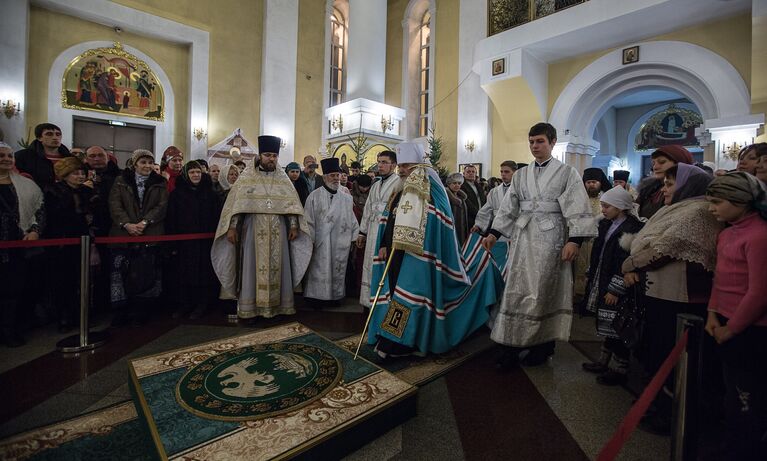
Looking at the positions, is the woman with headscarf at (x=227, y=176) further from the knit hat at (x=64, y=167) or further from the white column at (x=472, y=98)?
the white column at (x=472, y=98)

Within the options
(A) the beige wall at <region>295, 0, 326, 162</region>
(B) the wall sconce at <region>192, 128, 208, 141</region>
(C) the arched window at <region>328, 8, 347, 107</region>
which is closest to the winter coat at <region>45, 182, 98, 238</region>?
(B) the wall sconce at <region>192, 128, 208, 141</region>

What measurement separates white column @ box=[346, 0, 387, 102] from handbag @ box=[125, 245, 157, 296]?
→ 1002 centimetres

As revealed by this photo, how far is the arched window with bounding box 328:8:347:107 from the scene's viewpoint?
1686 cm

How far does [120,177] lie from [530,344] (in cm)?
439

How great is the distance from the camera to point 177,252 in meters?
4.56

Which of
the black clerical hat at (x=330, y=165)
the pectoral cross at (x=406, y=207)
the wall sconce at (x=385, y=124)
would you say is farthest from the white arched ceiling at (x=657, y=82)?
the pectoral cross at (x=406, y=207)

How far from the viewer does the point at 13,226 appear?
3.45 meters

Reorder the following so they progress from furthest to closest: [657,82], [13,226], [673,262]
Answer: [657,82] < [13,226] < [673,262]

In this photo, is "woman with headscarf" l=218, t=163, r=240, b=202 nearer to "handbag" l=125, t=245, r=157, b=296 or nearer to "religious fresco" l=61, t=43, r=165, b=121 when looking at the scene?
"handbag" l=125, t=245, r=157, b=296

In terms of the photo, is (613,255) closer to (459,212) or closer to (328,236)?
(459,212)

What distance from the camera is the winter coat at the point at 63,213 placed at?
376cm

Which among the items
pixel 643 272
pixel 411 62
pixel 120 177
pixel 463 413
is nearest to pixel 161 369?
pixel 463 413

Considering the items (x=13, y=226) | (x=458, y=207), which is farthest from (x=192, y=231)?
(x=458, y=207)

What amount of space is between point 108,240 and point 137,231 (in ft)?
1.16
